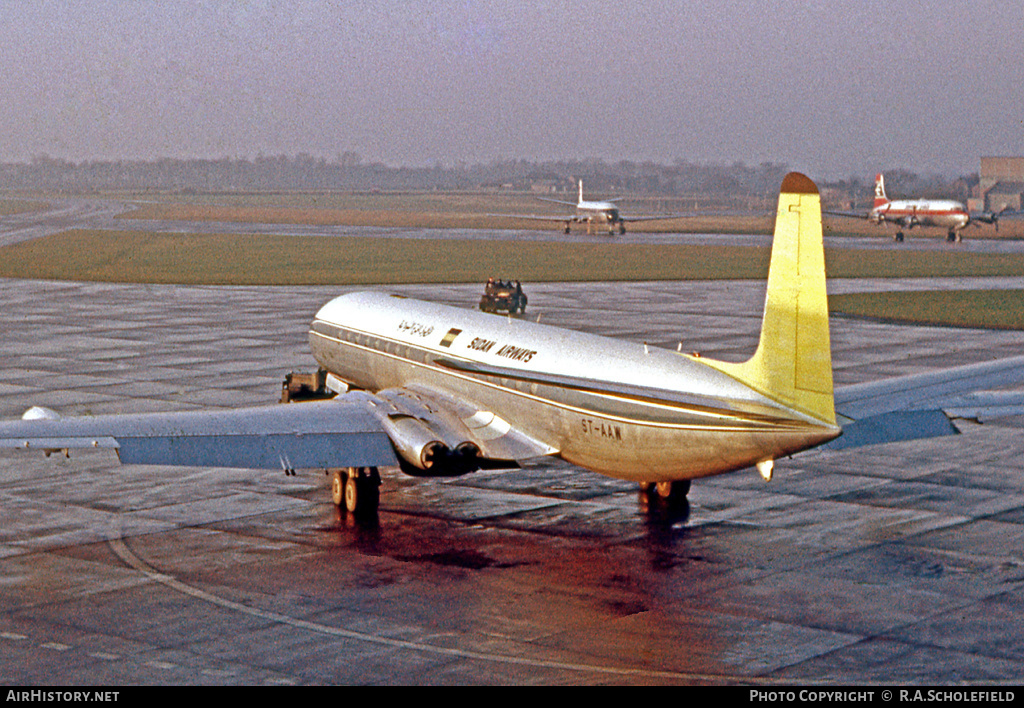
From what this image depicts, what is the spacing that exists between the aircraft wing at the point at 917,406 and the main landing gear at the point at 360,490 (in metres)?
9.67

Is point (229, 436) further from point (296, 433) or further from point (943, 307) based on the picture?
point (943, 307)

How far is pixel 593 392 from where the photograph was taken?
2500cm

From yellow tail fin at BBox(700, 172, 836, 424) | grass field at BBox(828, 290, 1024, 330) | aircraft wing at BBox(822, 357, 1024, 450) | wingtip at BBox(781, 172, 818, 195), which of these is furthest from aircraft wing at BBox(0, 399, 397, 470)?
grass field at BBox(828, 290, 1024, 330)

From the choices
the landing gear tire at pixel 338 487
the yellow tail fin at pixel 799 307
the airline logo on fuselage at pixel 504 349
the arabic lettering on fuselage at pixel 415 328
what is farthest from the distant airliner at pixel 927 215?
the yellow tail fin at pixel 799 307

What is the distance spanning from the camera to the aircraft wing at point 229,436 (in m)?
22.5

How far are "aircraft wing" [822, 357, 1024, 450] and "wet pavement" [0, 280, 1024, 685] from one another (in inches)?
81.5

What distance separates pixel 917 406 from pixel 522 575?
9.30m

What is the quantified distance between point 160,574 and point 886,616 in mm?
12691

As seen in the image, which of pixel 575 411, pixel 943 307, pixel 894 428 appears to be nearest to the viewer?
pixel 575 411

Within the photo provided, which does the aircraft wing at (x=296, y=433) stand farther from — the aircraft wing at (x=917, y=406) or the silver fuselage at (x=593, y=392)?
the aircraft wing at (x=917, y=406)

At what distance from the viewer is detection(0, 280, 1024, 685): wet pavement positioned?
61.0 feet

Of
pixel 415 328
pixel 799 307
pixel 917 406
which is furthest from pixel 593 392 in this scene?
pixel 415 328

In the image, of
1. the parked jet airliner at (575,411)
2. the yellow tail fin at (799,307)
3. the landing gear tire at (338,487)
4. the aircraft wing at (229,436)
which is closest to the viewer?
the yellow tail fin at (799,307)

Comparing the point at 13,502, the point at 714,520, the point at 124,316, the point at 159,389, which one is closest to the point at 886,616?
the point at 714,520
